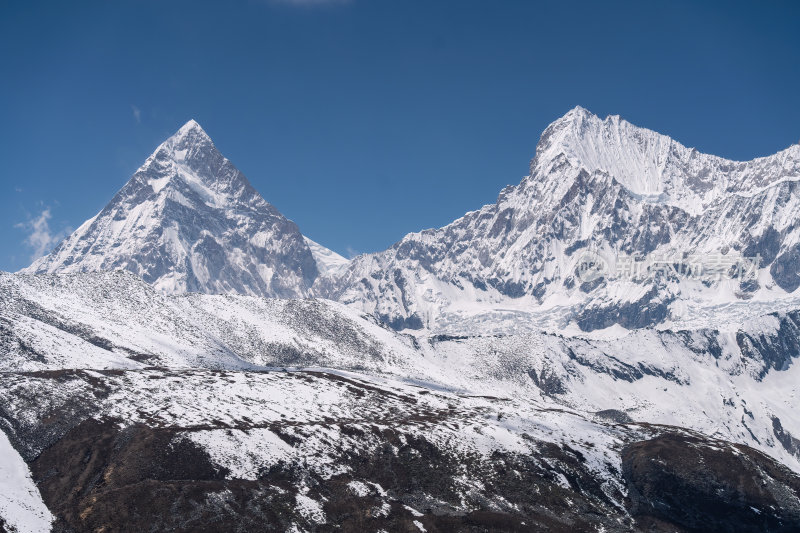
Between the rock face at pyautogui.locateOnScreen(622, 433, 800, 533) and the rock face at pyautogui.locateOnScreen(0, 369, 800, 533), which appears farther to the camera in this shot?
the rock face at pyautogui.locateOnScreen(622, 433, 800, 533)

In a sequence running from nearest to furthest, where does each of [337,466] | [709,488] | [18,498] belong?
[18,498], [337,466], [709,488]

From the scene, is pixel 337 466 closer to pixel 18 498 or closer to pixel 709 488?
pixel 18 498

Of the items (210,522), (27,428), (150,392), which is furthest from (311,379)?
(210,522)

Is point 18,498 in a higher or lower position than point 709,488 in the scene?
lower

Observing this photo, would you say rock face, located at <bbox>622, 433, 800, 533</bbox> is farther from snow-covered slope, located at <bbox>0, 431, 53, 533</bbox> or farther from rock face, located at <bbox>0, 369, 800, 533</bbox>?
snow-covered slope, located at <bbox>0, 431, 53, 533</bbox>

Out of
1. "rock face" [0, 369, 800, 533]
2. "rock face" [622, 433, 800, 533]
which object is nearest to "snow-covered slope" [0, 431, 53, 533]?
"rock face" [0, 369, 800, 533]

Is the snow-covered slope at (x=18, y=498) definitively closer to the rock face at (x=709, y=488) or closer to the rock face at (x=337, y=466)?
the rock face at (x=337, y=466)

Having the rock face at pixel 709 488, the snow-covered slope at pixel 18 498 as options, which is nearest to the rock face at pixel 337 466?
the rock face at pixel 709 488

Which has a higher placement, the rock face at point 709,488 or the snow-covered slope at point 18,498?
the rock face at point 709,488

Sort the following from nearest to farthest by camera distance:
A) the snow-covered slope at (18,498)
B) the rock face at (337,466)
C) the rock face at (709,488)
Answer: the snow-covered slope at (18,498), the rock face at (337,466), the rock face at (709,488)

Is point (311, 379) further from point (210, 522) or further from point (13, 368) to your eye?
point (210, 522)

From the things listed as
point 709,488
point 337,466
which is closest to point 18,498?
point 337,466
